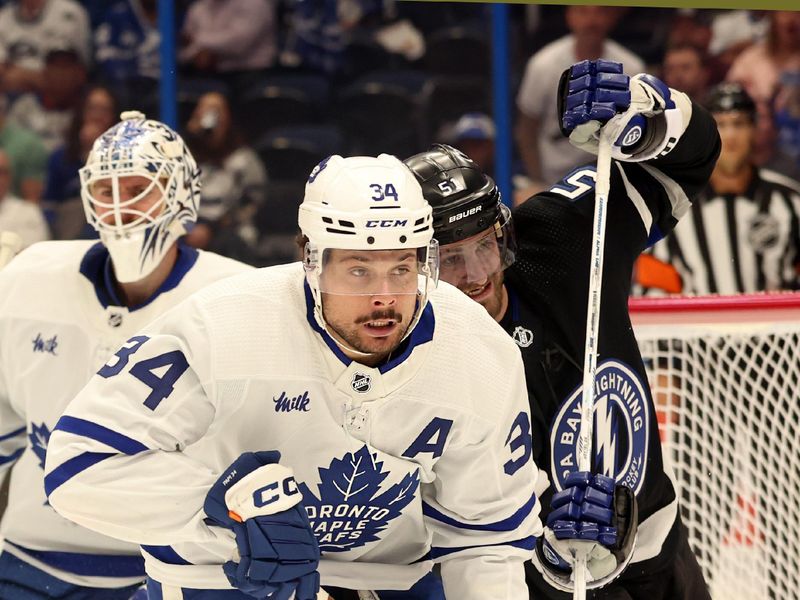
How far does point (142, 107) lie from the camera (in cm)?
554

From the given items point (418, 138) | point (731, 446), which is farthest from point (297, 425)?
point (418, 138)

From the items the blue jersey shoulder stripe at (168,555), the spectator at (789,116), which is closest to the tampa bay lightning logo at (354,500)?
the blue jersey shoulder stripe at (168,555)

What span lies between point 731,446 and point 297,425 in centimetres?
150

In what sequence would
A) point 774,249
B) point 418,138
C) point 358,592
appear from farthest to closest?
point 418,138 → point 774,249 → point 358,592

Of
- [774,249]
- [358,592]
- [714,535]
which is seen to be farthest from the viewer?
[774,249]

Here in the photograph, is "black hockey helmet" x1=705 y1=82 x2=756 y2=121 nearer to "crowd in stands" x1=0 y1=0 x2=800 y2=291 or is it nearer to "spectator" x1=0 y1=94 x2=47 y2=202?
"crowd in stands" x1=0 y1=0 x2=800 y2=291

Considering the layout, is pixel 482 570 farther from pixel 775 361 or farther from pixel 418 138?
pixel 418 138

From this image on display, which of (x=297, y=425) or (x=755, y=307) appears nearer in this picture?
(x=297, y=425)

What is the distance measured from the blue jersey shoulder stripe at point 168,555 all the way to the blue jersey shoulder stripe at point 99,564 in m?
0.87

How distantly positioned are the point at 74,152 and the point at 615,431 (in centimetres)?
325

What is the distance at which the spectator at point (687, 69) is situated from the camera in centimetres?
540

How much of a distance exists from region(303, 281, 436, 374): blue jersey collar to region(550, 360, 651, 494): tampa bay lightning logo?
59 centimetres

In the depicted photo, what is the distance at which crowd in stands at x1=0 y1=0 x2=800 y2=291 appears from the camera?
17.7ft

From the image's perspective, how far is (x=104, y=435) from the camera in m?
2.16
